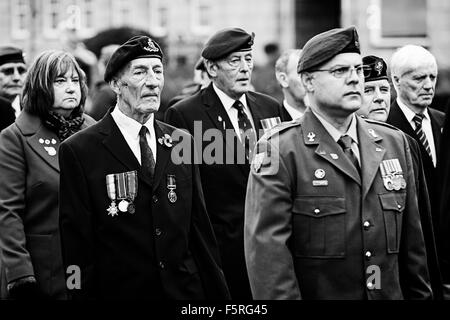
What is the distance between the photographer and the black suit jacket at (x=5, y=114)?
9.12 metres

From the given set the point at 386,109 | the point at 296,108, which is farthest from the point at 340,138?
the point at 296,108

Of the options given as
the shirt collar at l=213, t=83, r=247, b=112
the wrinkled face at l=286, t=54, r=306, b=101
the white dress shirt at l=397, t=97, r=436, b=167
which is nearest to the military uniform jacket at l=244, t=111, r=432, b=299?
the white dress shirt at l=397, t=97, r=436, b=167

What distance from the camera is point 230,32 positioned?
8.48m

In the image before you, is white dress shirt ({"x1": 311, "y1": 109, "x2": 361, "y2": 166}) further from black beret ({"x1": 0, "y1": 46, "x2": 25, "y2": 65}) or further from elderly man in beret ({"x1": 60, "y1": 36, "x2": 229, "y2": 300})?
black beret ({"x1": 0, "y1": 46, "x2": 25, "y2": 65})

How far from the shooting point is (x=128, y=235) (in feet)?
20.6

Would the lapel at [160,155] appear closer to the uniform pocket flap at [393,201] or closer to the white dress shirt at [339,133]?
the white dress shirt at [339,133]

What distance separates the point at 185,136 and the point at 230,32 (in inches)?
77.9

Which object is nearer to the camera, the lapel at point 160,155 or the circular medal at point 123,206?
the circular medal at point 123,206

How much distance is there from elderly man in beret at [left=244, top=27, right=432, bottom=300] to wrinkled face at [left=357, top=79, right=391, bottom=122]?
1.93m

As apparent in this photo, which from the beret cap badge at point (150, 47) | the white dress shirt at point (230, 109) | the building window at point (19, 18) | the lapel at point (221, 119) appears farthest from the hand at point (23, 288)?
the building window at point (19, 18)

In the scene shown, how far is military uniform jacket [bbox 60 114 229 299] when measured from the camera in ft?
20.5

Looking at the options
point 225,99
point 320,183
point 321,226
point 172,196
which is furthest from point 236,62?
point 321,226

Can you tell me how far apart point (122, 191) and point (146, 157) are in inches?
11.8

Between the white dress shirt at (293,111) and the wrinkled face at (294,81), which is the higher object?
the wrinkled face at (294,81)
